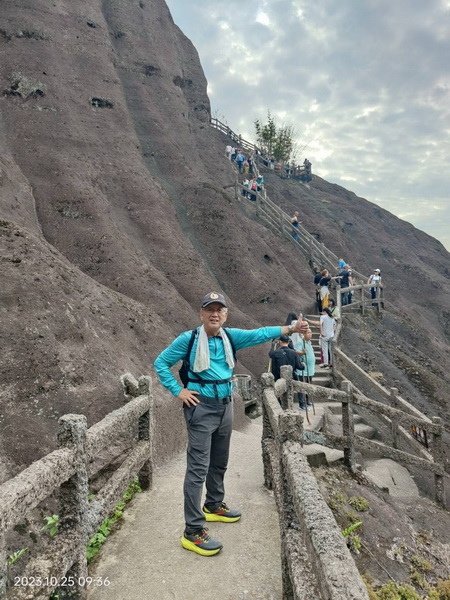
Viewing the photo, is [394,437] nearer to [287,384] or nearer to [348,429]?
[348,429]

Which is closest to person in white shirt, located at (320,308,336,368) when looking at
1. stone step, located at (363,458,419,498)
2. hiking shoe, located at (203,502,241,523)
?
stone step, located at (363,458,419,498)

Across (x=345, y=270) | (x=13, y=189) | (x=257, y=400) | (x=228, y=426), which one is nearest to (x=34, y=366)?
(x=228, y=426)

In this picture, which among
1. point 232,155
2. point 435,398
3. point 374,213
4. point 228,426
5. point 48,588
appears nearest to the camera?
point 48,588

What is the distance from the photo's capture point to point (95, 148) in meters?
22.5

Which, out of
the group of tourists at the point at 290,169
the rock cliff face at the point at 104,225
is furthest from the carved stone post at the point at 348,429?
the group of tourists at the point at 290,169

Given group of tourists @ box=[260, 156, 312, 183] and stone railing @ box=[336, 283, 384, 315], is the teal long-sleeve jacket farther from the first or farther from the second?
group of tourists @ box=[260, 156, 312, 183]

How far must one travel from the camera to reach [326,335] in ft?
56.2

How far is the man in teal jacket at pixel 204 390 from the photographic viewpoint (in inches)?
185

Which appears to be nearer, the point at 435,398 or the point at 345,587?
the point at 345,587

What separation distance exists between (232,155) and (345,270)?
19280 millimetres

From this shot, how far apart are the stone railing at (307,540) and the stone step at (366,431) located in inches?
345

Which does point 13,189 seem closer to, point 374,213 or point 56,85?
point 56,85

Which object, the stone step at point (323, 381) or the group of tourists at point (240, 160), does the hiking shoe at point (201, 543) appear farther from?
the group of tourists at point (240, 160)

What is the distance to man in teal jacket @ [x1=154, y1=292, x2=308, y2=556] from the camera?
15.4ft
